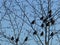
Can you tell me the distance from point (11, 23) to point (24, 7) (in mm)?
742

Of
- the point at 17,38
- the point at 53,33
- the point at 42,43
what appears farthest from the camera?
the point at 17,38

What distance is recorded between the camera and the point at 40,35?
229 inches

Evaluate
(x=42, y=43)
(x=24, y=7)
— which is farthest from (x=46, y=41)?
(x=24, y=7)

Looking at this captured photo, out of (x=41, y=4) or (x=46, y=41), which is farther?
(x=41, y=4)

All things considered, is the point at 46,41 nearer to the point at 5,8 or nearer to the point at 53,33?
the point at 53,33

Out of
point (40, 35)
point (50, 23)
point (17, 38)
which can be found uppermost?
point (50, 23)

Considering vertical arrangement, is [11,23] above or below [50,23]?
below

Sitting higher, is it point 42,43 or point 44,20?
point 44,20

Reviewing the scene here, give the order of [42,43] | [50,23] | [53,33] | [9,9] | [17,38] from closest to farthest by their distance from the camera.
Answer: [50,23] → [53,33] → [42,43] → [17,38] → [9,9]

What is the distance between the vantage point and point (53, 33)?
5.81 meters

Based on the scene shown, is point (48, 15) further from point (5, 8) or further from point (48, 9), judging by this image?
point (5, 8)

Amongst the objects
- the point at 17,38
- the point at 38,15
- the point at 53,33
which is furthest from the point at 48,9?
the point at 17,38

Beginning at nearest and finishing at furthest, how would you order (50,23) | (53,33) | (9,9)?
(50,23), (53,33), (9,9)

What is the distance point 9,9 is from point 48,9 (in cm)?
159
